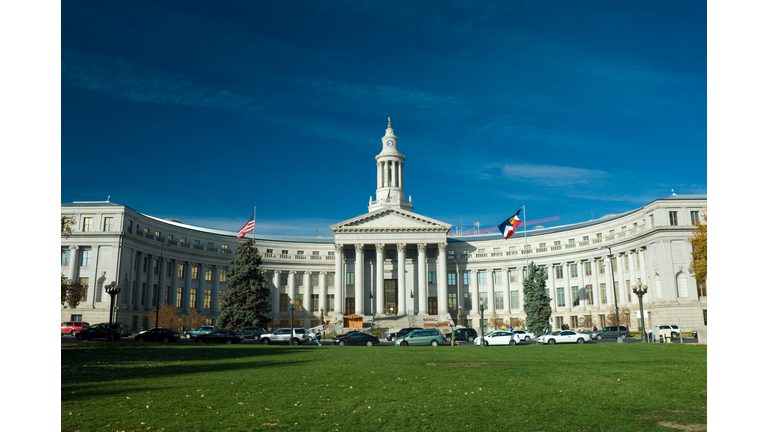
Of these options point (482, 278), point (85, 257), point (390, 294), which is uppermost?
point (85, 257)

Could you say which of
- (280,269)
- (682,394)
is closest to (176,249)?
(280,269)

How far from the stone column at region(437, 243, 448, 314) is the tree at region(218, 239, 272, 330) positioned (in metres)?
32.0

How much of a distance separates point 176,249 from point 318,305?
1005 inches

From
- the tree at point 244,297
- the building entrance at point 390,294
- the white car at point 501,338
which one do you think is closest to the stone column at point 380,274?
the building entrance at point 390,294

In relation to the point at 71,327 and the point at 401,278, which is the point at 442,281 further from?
the point at 71,327

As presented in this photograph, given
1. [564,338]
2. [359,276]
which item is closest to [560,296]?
[359,276]

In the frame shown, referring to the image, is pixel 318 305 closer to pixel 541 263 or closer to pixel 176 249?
pixel 176 249

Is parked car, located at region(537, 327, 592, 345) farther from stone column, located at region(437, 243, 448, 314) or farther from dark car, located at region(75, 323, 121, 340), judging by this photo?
dark car, located at region(75, 323, 121, 340)

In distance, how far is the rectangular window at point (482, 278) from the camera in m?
96.6

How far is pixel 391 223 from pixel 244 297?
1275 inches

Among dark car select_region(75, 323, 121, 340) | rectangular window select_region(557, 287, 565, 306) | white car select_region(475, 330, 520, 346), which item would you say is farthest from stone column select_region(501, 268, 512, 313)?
dark car select_region(75, 323, 121, 340)

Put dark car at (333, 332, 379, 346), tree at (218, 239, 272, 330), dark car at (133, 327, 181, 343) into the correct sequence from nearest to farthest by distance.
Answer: dark car at (133, 327, 181, 343), dark car at (333, 332, 379, 346), tree at (218, 239, 272, 330)

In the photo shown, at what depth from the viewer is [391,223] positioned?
90125mm

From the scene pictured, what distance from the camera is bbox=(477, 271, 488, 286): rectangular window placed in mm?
96562
